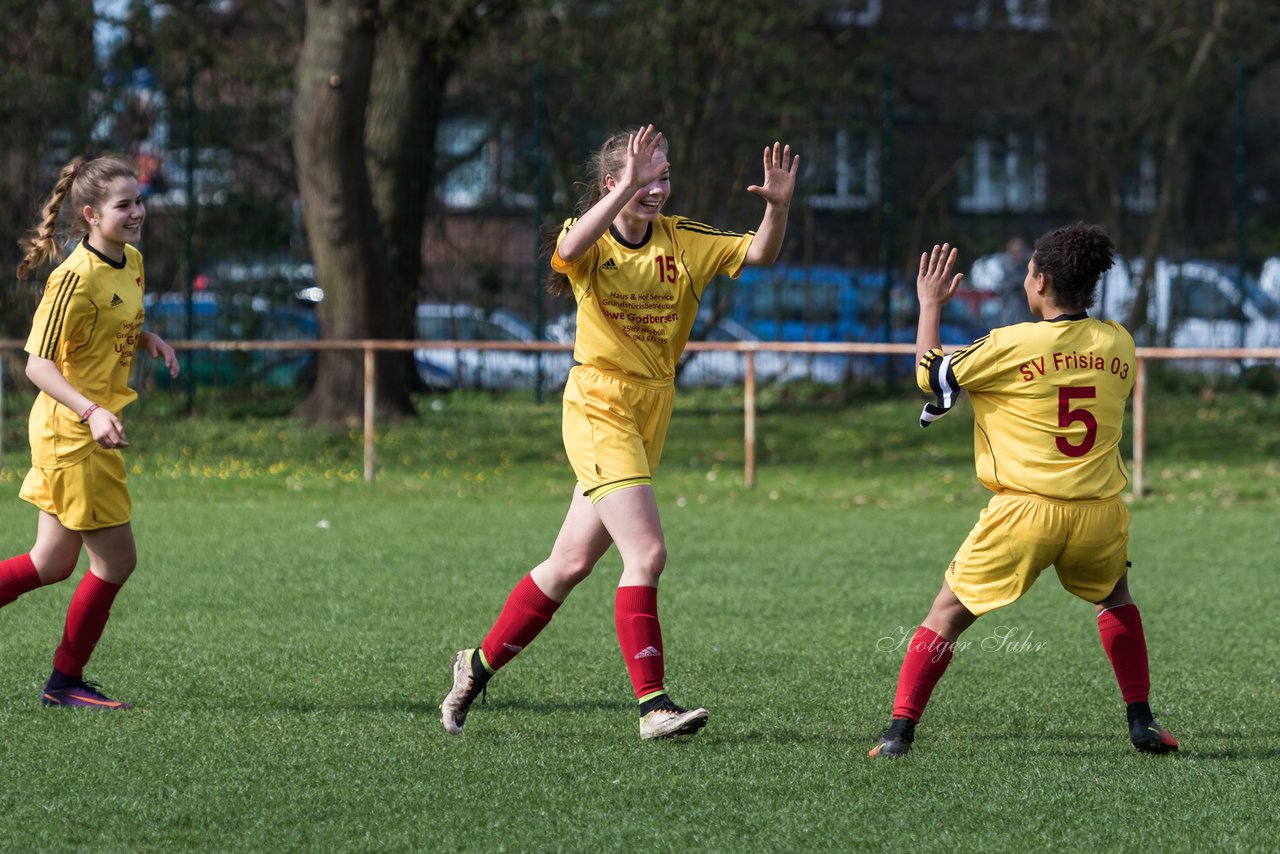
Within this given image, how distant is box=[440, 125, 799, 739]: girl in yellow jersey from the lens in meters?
5.04

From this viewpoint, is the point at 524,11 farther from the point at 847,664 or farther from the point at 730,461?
the point at 847,664

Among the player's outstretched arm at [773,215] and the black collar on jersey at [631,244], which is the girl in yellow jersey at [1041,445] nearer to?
the player's outstretched arm at [773,215]

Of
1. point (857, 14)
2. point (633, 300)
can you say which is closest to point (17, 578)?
point (633, 300)

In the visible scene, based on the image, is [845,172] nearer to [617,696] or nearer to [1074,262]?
[617,696]

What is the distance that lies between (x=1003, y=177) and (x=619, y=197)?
14.0m

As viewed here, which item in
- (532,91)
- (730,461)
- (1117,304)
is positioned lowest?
(730,461)

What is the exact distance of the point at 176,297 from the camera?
53.7 ft

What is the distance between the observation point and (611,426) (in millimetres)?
5137

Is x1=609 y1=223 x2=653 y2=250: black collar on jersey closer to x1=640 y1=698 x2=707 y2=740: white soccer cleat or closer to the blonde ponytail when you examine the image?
x1=640 y1=698 x2=707 y2=740: white soccer cleat

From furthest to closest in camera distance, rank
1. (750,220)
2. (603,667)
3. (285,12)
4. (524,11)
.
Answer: (285,12), (524,11), (750,220), (603,667)

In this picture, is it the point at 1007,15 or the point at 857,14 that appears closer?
the point at 857,14

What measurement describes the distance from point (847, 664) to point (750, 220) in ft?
37.7

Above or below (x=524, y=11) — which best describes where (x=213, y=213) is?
below

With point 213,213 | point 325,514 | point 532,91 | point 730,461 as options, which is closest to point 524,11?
point 532,91
